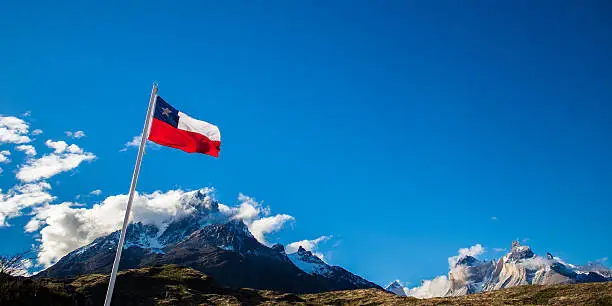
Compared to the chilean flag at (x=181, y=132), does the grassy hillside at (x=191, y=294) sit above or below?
below

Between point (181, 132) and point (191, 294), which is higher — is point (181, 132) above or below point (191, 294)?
above

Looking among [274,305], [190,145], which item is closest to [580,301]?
[274,305]

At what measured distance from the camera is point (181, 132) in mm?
26094

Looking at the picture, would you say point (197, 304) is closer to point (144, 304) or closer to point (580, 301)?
point (144, 304)

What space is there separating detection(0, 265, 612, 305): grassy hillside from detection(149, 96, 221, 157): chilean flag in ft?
Result: 42.7

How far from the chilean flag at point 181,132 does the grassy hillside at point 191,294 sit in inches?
512

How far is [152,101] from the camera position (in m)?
25.3

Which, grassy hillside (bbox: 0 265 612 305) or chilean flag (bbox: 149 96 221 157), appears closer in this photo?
chilean flag (bbox: 149 96 221 157)

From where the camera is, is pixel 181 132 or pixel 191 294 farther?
pixel 191 294

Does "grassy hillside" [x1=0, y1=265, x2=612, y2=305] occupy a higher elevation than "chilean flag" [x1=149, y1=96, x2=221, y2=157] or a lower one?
lower

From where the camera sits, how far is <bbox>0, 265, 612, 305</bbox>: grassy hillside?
102 ft

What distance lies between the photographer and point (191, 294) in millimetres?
48312

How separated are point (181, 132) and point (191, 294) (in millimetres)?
27574

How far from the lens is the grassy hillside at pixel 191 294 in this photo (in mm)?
31108
